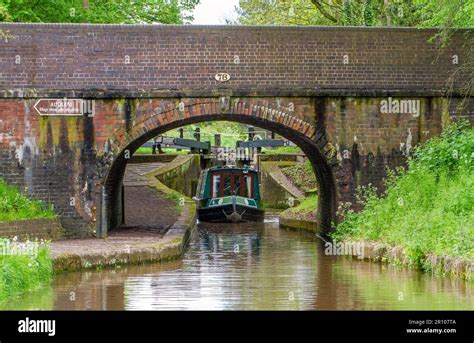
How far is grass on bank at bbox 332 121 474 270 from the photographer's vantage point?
18.4 metres

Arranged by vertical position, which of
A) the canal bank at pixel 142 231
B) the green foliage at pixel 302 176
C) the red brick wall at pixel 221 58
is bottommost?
the canal bank at pixel 142 231

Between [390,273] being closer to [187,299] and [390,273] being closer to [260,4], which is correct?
[187,299]

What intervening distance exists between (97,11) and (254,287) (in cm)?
1512

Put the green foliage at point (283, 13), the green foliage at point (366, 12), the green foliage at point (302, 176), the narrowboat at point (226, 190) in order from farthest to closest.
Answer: the green foliage at point (302, 176) < the narrowboat at point (226, 190) < the green foliage at point (283, 13) < the green foliage at point (366, 12)

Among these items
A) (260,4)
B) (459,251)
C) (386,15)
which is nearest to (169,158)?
(260,4)

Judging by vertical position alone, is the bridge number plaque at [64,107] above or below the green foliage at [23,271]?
above

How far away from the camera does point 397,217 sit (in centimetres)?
2147

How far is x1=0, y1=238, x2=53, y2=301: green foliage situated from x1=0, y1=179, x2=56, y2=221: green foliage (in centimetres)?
363

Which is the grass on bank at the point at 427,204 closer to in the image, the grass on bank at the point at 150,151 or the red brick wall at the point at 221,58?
the red brick wall at the point at 221,58

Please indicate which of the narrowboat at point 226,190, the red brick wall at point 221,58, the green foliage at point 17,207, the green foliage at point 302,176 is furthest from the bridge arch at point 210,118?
the green foliage at point 302,176

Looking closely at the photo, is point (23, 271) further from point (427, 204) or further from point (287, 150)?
point (287, 150)

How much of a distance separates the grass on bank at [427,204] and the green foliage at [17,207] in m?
5.90

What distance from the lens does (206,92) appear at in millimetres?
22547

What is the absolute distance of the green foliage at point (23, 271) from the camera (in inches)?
612
